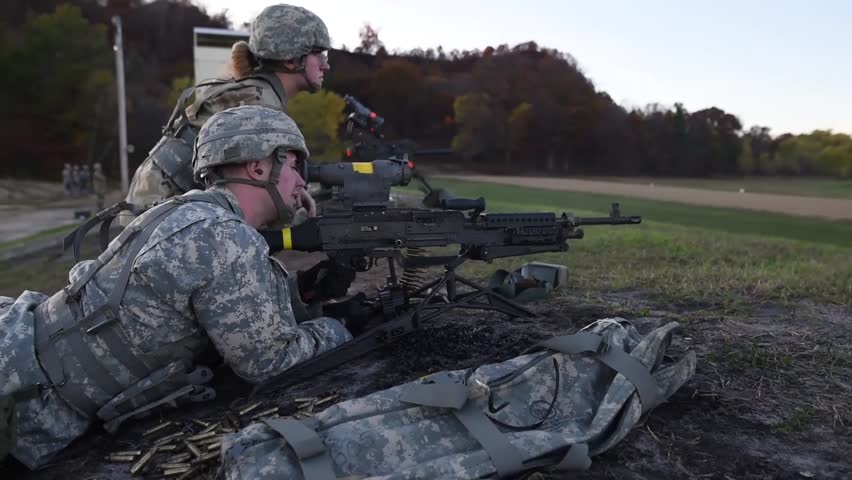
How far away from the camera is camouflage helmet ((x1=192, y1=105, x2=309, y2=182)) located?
119 inches

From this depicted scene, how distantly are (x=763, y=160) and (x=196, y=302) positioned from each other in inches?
499

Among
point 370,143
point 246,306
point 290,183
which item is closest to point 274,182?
point 290,183

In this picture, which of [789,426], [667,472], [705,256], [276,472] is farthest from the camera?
[705,256]

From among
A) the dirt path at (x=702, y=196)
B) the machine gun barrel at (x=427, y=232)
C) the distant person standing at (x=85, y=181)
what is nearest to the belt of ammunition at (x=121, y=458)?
the machine gun barrel at (x=427, y=232)

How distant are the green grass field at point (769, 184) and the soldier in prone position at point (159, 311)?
37.5 ft

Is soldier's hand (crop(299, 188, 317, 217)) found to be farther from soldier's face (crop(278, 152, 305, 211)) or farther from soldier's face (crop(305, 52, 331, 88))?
soldier's face (crop(305, 52, 331, 88))

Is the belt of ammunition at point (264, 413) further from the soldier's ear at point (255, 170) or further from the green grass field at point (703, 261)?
the green grass field at point (703, 261)

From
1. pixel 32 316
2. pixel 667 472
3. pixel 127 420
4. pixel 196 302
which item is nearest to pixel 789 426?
pixel 667 472

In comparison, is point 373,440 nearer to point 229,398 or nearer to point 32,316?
point 229,398

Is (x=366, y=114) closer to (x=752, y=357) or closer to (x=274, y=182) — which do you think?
(x=274, y=182)

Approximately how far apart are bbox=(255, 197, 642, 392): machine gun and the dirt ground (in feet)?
0.52

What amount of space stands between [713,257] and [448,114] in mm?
9552

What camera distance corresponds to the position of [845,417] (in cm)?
323

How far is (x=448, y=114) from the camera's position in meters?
16.6
